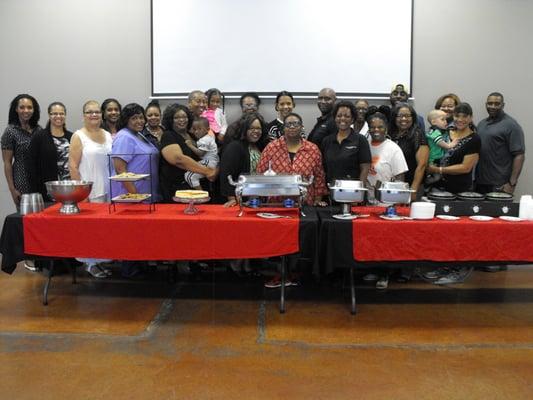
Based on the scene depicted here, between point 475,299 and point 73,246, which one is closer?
point 73,246

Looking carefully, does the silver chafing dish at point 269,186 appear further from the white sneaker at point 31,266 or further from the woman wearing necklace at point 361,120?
the white sneaker at point 31,266

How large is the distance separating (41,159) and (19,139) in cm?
34

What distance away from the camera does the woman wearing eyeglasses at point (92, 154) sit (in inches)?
140

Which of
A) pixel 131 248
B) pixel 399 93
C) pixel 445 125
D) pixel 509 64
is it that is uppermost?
pixel 509 64

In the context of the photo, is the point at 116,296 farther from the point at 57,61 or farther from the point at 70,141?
the point at 57,61

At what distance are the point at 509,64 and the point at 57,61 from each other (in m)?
4.48

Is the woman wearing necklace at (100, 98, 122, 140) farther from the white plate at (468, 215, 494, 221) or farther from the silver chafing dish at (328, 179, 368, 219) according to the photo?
the white plate at (468, 215, 494, 221)

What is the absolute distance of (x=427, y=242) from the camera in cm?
289

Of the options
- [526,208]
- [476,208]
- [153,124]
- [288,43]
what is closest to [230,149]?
[153,124]

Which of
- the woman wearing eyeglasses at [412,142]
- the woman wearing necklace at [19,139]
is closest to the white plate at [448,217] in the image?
the woman wearing eyeglasses at [412,142]

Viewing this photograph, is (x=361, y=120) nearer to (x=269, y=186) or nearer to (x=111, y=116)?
(x=269, y=186)

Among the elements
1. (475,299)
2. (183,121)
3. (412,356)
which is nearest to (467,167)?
(475,299)

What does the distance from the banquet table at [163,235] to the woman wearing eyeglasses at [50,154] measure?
0.89 metres

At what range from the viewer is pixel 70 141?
3727 mm
